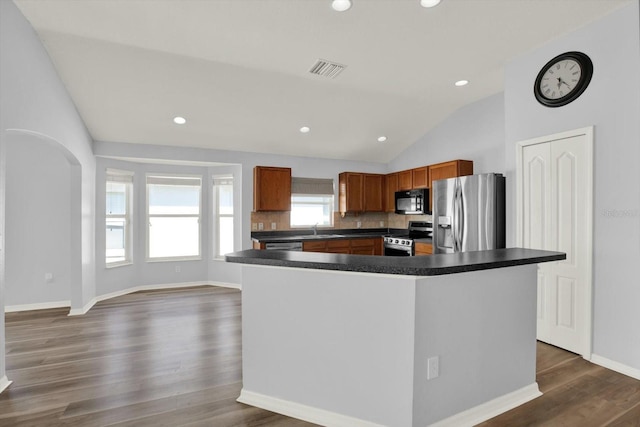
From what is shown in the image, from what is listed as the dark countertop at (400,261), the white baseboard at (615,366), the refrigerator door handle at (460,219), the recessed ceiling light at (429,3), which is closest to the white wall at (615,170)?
the white baseboard at (615,366)

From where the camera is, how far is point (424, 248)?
4840mm

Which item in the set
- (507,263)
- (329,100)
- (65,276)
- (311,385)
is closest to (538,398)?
(507,263)

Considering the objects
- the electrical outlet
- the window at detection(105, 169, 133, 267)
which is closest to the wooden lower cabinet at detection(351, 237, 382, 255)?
the electrical outlet

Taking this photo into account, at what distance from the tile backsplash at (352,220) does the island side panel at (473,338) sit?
11.5 feet

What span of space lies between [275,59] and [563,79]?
280cm

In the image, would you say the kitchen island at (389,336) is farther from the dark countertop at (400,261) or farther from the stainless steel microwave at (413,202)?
the stainless steel microwave at (413,202)

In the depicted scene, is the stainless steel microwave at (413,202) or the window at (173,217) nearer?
the stainless steel microwave at (413,202)

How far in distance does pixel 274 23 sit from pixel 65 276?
181 inches

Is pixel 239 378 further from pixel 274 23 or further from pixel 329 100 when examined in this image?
pixel 329 100

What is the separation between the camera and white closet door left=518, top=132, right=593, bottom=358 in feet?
9.14

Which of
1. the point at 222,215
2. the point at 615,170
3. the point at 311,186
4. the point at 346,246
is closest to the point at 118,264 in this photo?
the point at 222,215

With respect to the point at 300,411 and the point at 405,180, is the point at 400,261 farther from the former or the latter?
the point at 405,180

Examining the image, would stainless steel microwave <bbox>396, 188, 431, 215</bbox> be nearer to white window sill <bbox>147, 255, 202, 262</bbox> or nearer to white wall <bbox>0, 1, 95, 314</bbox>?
white window sill <bbox>147, 255, 202, 262</bbox>

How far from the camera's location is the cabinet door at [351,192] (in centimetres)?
600
